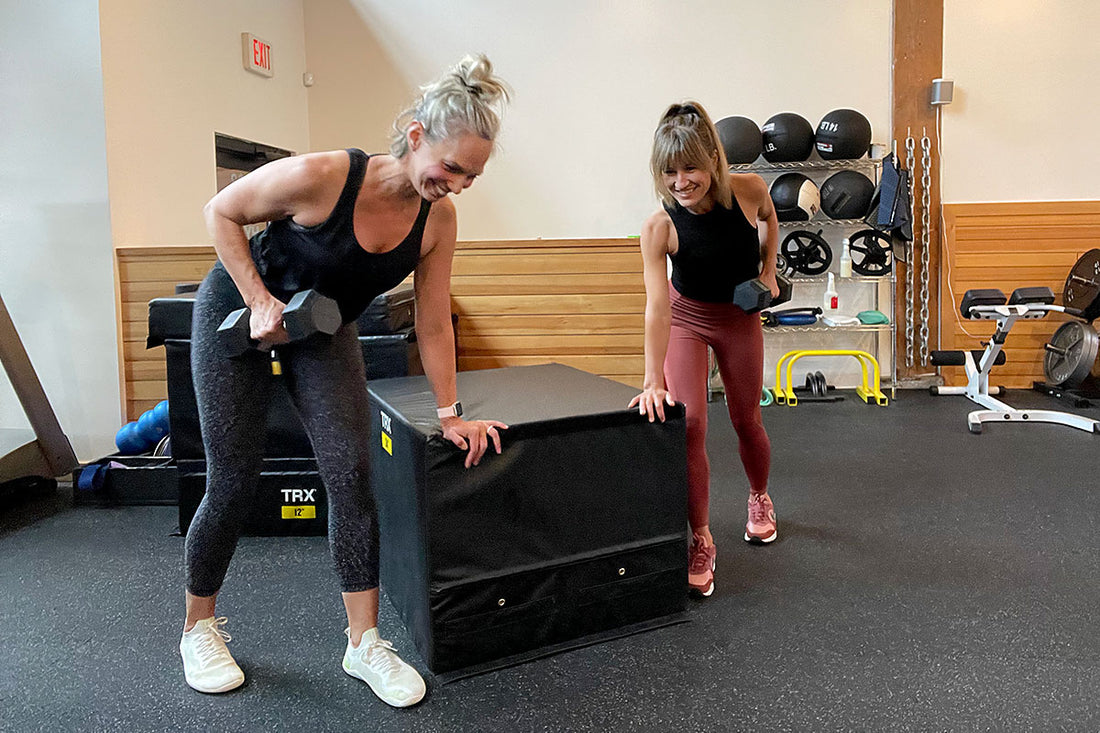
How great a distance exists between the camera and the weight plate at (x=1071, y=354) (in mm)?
4691

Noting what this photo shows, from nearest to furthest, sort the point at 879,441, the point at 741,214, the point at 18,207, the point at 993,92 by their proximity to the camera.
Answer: the point at 741,214 → the point at 18,207 → the point at 879,441 → the point at 993,92

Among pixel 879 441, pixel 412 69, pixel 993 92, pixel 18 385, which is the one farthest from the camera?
pixel 412 69

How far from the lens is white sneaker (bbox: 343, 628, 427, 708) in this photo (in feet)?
5.74

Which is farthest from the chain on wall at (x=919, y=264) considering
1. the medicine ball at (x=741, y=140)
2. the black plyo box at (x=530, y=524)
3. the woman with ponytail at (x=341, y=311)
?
the woman with ponytail at (x=341, y=311)

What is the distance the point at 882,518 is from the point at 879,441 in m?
1.25

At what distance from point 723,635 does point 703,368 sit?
0.74 meters

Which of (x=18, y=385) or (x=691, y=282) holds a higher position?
(x=691, y=282)

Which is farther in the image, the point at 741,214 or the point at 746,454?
the point at 746,454

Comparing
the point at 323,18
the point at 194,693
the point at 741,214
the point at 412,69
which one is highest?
the point at 323,18

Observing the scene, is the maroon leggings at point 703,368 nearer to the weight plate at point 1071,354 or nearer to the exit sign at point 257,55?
the weight plate at point 1071,354

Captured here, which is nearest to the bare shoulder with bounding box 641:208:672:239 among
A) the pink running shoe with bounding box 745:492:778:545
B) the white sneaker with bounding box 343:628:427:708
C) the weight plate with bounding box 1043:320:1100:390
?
the pink running shoe with bounding box 745:492:778:545

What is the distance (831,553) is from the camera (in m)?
2.60

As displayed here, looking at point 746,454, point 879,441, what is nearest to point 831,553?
point 746,454

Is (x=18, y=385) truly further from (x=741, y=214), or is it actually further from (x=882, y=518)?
(x=882, y=518)
